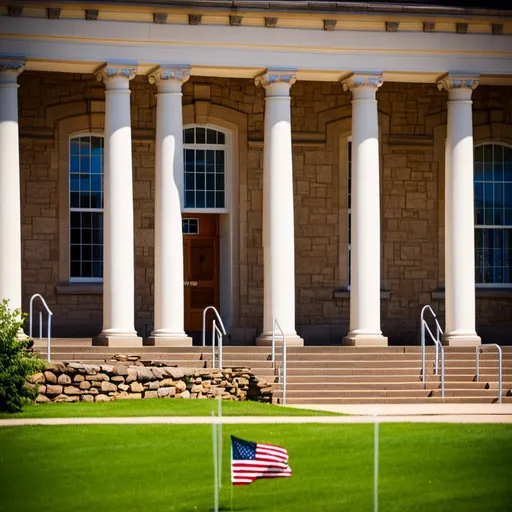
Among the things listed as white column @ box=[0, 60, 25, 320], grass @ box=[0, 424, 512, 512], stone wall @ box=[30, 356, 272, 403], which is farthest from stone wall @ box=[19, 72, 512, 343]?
grass @ box=[0, 424, 512, 512]

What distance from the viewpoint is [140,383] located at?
2816 centimetres

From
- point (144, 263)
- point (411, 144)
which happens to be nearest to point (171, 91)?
point (144, 263)

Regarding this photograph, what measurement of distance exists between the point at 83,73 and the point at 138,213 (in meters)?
3.71

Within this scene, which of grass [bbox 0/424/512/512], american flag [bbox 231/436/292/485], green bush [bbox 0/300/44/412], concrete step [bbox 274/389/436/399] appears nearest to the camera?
american flag [bbox 231/436/292/485]

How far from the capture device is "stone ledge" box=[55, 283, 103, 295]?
35.4 m

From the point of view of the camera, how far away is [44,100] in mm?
35688

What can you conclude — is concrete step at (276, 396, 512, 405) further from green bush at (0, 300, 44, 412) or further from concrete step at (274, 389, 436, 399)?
green bush at (0, 300, 44, 412)

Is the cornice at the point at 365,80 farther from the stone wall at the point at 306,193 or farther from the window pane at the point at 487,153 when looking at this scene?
the window pane at the point at 487,153

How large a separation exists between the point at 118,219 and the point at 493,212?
1129 centimetres

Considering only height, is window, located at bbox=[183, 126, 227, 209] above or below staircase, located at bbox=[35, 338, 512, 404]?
above

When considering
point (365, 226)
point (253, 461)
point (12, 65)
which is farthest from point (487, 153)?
point (253, 461)

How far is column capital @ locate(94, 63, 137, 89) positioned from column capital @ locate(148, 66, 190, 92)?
1.88 ft

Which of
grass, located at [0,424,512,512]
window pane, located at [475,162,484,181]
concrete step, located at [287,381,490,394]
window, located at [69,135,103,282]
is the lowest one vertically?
grass, located at [0,424,512,512]

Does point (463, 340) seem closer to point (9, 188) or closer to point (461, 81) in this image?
point (461, 81)
